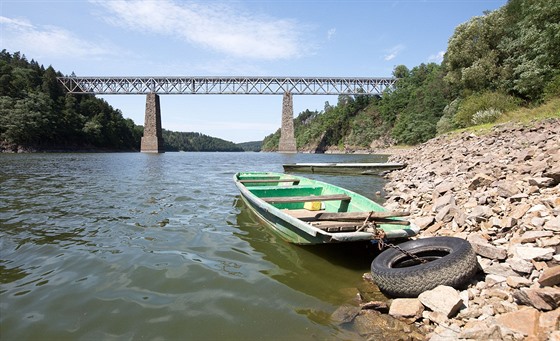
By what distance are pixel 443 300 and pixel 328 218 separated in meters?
2.25

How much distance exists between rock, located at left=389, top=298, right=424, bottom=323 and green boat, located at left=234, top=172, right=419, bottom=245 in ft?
3.53

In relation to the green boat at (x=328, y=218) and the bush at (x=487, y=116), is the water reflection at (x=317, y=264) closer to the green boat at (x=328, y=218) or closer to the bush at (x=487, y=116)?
the green boat at (x=328, y=218)

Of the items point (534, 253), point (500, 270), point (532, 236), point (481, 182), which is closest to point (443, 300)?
point (500, 270)

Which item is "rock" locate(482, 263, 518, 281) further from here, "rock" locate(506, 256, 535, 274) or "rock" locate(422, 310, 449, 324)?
"rock" locate(422, 310, 449, 324)

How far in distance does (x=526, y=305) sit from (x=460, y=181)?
223 inches

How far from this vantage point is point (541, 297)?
2.82 m

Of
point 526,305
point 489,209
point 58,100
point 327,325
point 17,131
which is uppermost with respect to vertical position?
point 58,100

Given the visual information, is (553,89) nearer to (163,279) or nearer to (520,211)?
(520,211)

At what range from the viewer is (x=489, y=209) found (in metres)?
5.10

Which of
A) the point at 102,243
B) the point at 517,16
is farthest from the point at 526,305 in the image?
the point at 517,16

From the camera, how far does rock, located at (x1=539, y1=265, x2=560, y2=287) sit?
9.77ft

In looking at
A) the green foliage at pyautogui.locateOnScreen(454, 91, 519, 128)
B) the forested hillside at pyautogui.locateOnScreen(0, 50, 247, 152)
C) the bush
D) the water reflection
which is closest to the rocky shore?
the water reflection

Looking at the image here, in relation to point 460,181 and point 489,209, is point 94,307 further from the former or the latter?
point 460,181

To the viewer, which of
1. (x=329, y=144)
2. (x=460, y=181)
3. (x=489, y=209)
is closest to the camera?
(x=489, y=209)
